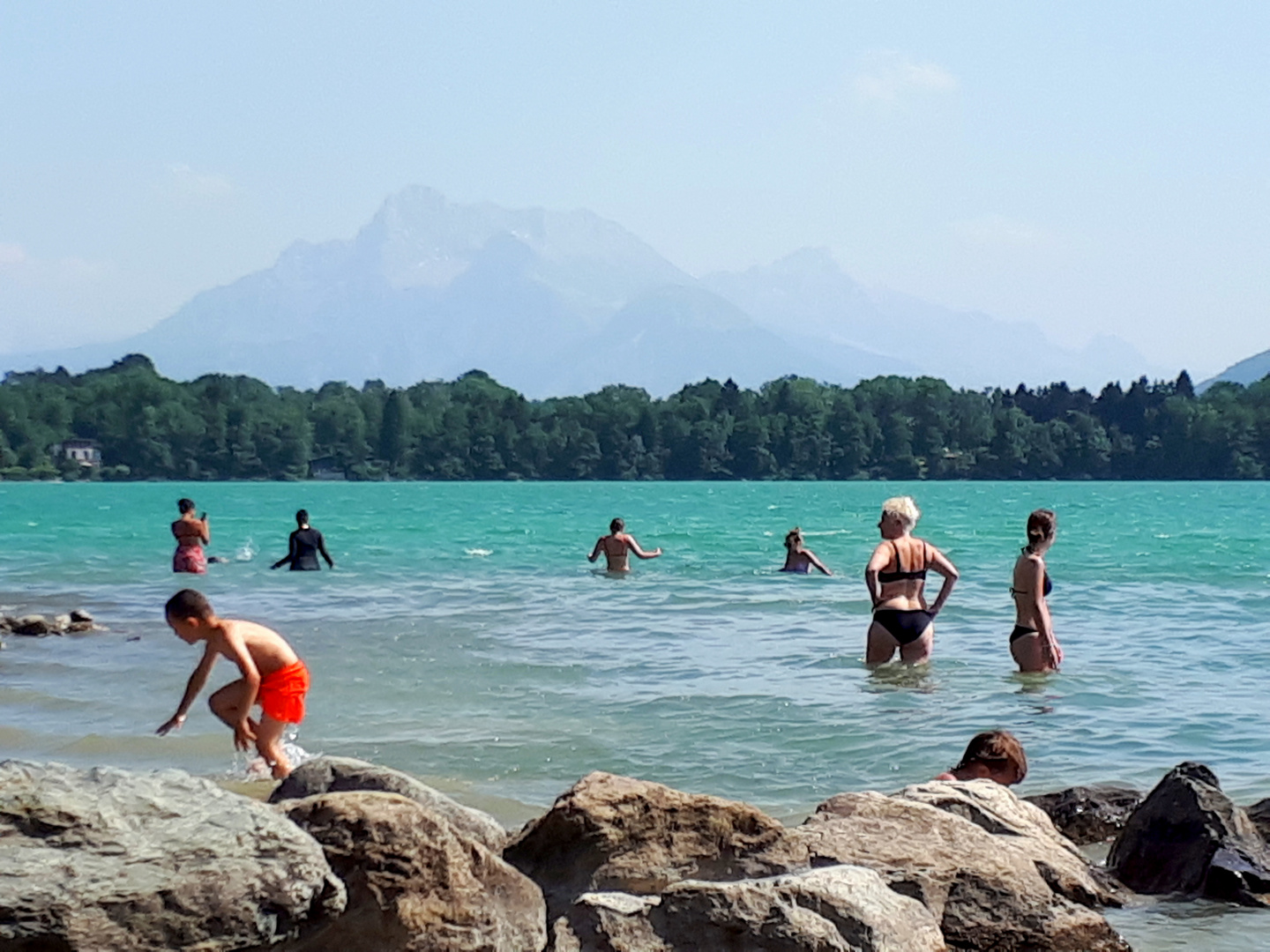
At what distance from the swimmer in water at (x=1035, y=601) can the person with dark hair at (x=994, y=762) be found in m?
3.20

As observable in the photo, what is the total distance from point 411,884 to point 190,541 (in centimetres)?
2004

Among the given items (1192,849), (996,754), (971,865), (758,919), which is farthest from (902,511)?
(758,919)

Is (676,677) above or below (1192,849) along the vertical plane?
below

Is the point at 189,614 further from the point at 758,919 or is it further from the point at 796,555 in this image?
the point at 796,555

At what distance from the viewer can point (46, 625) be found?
17906 millimetres

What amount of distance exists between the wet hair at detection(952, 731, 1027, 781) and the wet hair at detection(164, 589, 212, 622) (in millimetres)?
3644

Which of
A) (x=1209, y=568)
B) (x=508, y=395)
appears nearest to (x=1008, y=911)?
(x=1209, y=568)

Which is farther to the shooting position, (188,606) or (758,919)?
(188,606)

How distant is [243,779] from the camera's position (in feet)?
30.0

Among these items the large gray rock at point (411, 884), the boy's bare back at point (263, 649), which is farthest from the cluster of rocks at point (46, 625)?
the large gray rock at point (411, 884)

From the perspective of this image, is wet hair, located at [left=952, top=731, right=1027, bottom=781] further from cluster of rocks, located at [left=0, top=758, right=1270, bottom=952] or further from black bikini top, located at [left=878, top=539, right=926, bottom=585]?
black bikini top, located at [left=878, top=539, right=926, bottom=585]

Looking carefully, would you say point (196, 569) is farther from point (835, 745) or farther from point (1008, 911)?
point (1008, 911)

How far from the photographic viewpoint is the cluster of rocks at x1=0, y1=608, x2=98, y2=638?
1781 centimetres

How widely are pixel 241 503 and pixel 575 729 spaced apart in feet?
250
